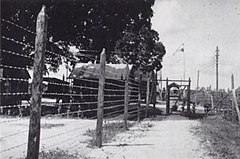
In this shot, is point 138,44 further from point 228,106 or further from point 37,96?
point 37,96

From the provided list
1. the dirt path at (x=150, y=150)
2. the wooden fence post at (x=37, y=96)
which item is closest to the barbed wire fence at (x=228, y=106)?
the dirt path at (x=150, y=150)

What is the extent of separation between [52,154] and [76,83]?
1862 cm

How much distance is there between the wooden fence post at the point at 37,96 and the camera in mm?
4461

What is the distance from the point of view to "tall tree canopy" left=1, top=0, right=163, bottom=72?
2188cm

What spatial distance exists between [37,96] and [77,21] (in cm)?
2084

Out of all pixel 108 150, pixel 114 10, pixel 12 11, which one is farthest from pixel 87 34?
pixel 108 150

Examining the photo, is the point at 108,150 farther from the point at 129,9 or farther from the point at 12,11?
the point at 129,9

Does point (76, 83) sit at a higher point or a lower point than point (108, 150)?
higher

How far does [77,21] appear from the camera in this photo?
81.2 feet

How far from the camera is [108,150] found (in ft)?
26.6

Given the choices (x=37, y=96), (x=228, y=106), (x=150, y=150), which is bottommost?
(x=150, y=150)

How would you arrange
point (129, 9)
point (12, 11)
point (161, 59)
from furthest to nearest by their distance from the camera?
point (161, 59), point (129, 9), point (12, 11)

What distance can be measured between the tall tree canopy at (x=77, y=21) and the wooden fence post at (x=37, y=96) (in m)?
16.4

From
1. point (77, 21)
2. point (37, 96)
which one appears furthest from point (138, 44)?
point (37, 96)
